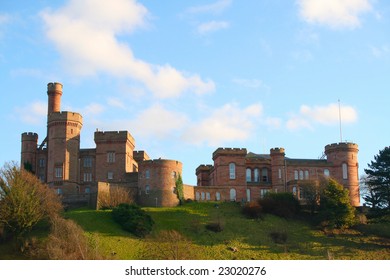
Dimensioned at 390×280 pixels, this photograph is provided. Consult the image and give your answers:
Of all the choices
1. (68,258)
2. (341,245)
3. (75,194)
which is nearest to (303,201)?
(341,245)

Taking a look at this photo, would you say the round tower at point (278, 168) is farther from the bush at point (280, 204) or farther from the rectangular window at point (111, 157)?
the rectangular window at point (111, 157)

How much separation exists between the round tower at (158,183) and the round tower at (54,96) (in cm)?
1269

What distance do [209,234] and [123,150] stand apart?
1767cm

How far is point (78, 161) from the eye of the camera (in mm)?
74625

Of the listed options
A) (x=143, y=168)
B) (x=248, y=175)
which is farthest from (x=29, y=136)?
(x=248, y=175)

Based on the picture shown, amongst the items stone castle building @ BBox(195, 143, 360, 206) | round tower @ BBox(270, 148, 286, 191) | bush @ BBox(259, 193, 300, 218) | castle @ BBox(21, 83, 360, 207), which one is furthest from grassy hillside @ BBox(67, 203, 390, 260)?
round tower @ BBox(270, 148, 286, 191)

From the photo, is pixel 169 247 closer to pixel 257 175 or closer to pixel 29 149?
pixel 257 175

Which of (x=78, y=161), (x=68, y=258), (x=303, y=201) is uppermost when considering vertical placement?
(x=78, y=161)

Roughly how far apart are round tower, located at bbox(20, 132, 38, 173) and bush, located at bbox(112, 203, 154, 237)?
16.3 metres

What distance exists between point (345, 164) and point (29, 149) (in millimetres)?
35056

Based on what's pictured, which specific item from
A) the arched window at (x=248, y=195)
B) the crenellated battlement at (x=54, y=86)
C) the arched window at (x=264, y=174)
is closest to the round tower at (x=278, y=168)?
the arched window at (x=264, y=174)

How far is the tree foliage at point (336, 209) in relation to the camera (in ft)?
217

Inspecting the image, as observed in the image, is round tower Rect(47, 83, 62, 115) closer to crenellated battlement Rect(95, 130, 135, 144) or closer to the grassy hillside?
crenellated battlement Rect(95, 130, 135, 144)

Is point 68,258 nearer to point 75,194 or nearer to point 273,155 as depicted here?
point 75,194
